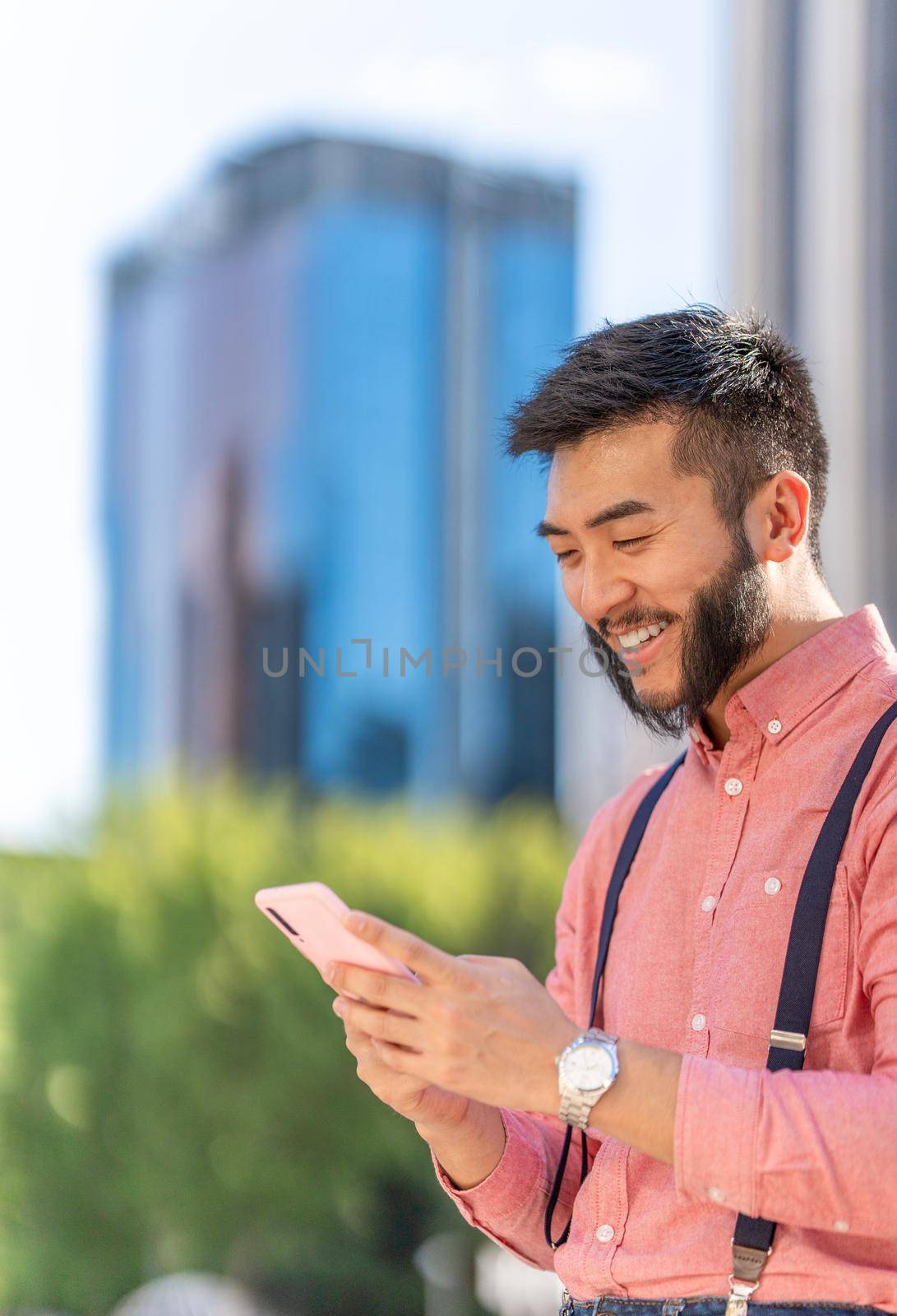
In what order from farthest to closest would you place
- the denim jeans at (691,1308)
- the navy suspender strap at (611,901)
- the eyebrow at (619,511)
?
the navy suspender strap at (611,901) → the eyebrow at (619,511) → the denim jeans at (691,1308)

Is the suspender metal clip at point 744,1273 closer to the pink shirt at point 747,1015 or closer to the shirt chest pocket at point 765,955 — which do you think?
the pink shirt at point 747,1015

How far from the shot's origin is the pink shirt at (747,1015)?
3.54 feet

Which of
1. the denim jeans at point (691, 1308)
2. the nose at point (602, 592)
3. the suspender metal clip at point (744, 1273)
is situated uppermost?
the nose at point (602, 592)

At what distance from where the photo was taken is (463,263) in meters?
32.5

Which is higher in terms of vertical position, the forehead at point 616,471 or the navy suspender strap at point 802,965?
the forehead at point 616,471

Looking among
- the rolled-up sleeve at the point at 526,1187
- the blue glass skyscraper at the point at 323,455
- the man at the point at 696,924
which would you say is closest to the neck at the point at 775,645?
the man at the point at 696,924

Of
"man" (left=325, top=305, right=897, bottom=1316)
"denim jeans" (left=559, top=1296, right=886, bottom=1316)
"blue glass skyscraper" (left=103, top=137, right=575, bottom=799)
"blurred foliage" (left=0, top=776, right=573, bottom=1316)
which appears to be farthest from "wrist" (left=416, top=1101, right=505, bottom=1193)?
"blue glass skyscraper" (left=103, top=137, right=575, bottom=799)

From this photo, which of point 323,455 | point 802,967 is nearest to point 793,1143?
point 802,967

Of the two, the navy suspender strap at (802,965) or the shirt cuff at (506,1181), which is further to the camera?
the shirt cuff at (506,1181)

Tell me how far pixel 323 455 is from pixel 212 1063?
29.4 m

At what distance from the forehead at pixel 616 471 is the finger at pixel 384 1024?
47 cm

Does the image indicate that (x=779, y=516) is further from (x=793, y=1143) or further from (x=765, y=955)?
(x=793, y=1143)

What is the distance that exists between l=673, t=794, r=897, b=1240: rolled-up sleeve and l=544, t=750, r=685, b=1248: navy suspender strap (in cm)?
33

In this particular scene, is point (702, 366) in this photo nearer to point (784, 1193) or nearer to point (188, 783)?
point (784, 1193)
